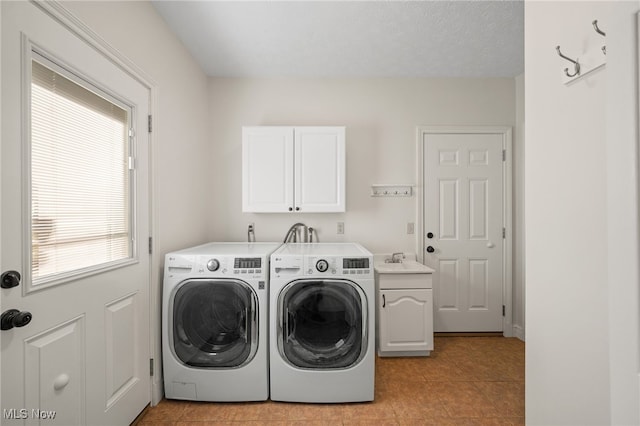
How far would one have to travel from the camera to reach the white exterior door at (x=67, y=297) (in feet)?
3.32

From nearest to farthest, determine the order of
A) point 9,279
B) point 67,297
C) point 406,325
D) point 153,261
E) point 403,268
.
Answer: point 9,279
point 67,297
point 153,261
point 406,325
point 403,268

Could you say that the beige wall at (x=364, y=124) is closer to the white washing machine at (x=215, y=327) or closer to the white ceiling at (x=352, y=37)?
the white ceiling at (x=352, y=37)

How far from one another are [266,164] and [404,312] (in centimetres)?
A: 171

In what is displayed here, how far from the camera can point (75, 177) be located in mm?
1328

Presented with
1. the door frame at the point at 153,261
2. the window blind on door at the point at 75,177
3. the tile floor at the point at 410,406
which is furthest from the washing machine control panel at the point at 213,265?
the tile floor at the point at 410,406

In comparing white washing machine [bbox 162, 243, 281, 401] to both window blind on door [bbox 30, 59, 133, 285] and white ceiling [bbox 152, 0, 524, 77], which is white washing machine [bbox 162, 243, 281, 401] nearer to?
window blind on door [bbox 30, 59, 133, 285]

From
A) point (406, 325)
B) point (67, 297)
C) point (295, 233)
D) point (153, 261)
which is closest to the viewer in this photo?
point (67, 297)

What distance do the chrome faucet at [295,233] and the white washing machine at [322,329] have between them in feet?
2.90

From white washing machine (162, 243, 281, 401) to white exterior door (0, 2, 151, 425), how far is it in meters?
0.16

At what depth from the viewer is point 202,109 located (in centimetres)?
272

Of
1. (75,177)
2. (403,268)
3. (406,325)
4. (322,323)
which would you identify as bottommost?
(406,325)

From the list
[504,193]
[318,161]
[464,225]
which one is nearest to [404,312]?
[464,225]

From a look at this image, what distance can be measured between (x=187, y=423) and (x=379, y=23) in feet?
9.33

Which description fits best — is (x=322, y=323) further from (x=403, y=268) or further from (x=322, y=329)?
(x=403, y=268)
